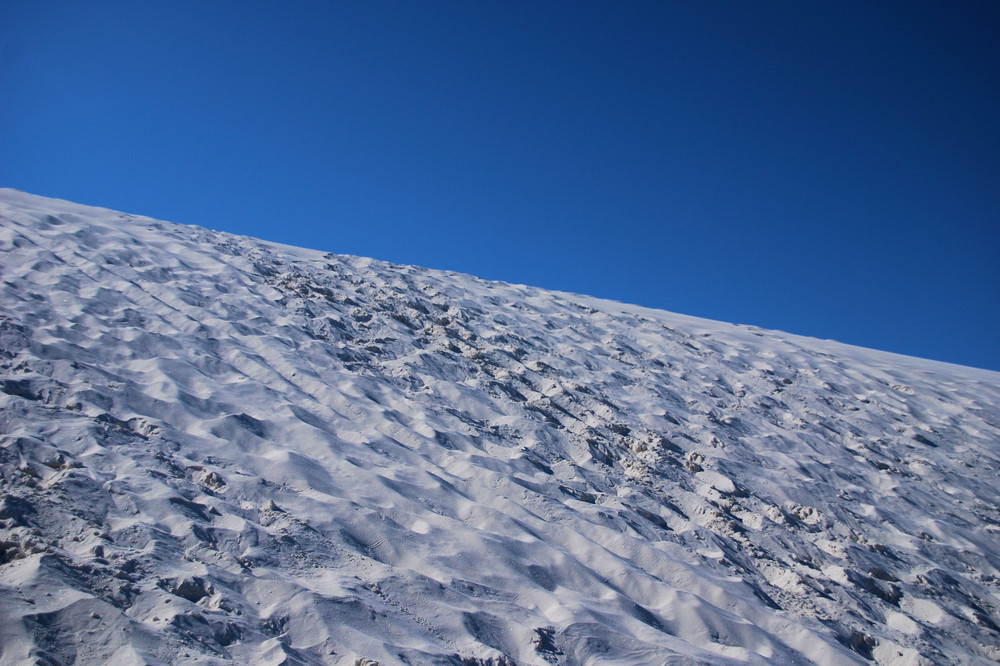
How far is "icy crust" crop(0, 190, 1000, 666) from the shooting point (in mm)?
2996

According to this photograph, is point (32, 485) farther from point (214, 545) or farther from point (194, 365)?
point (194, 365)

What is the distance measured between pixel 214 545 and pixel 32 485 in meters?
0.94

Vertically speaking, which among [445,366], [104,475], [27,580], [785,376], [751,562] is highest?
[785,376]

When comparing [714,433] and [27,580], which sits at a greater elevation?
[714,433]

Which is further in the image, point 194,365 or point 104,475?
point 194,365

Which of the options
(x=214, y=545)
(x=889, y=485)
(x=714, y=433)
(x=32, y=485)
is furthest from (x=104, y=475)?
(x=889, y=485)

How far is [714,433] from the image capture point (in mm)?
6531

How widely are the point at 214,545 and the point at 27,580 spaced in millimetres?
790

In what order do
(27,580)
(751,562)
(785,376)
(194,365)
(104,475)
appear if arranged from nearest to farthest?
(27,580) < (104,475) < (751,562) < (194,365) < (785,376)

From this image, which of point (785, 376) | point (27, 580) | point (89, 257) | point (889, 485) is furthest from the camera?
point (785, 376)

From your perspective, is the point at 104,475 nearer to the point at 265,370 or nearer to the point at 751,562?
the point at 265,370

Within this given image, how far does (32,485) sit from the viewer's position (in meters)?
3.27

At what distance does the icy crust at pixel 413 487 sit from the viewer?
2996 millimetres

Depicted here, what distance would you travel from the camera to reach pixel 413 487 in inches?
169
